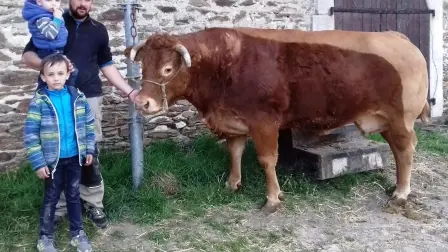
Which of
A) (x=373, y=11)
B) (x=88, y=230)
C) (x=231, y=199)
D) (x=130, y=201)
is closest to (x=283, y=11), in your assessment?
(x=373, y=11)

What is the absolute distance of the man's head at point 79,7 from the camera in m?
4.11

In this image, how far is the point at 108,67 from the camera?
14.9ft

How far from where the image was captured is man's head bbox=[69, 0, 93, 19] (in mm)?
4113

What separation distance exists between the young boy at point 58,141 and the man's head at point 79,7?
63 centimetres

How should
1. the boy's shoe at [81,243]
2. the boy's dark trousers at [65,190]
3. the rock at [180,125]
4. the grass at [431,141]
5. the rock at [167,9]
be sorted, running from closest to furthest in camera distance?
the boy's dark trousers at [65,190] < the boy's shoe at [81,243] < the rock at [167,9] < the rock at [180,125] < the grass at [431,141]

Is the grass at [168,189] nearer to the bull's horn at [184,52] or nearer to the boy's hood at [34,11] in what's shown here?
the bull's horn at [184,52]

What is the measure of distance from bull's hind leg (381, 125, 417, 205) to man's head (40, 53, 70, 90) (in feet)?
10.2

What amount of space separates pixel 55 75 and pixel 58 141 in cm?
48

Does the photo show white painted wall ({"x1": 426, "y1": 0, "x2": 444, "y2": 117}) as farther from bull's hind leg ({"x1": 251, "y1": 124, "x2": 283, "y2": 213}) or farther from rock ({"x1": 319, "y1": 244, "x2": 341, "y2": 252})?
rock ({"x1": 319, "y1": 244, "x2": 341, "y2": 252})

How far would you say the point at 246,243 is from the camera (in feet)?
14.0

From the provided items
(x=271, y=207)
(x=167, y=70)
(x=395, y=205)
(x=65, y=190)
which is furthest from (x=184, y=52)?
(x=395, y=205)

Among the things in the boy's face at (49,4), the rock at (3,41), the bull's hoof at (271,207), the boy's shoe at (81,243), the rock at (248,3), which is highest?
the boy's face at (49,4)

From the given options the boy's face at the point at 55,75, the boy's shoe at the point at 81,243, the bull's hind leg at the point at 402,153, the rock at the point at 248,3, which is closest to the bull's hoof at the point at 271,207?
the bull's hind leg at the point at 402,153

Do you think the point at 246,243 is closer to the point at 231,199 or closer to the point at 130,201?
the point at 231,199
